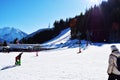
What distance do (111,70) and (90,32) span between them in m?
67.4

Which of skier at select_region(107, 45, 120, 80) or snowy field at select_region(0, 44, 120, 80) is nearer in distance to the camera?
skier at select_region(107, 45, 120, 80)

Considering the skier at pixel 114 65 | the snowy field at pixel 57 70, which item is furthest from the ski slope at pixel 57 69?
the skier at pixel 114 65

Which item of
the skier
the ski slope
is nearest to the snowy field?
the ski slope

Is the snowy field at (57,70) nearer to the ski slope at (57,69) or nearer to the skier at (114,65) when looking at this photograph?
the ski slope at (57,69)

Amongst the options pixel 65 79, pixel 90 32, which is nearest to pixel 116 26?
pixel 90 32

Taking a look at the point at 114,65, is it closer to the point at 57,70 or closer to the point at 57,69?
the point at 57,70

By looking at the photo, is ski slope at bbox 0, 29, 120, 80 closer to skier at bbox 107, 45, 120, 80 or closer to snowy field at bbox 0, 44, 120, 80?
snowy field at bbox 0, 44, 120, 80

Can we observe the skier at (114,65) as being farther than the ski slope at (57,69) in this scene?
No

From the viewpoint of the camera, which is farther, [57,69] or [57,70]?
[57,69]

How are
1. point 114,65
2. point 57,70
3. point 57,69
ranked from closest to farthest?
point 114,65 → point 57,70 → point 57,69

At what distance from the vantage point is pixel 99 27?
7294 cm

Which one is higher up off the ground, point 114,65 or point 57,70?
point 114,65

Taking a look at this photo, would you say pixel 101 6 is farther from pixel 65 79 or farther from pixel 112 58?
pixel 112 58

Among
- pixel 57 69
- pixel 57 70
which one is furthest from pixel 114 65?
pixel 57 69
